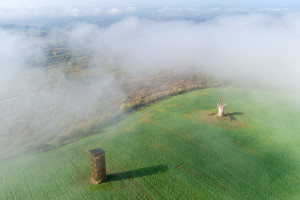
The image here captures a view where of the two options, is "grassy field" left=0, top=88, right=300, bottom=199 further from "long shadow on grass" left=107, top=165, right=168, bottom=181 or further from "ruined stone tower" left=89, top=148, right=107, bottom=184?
"ruined stone tower" left=89, top=148, right=107, bottom=184

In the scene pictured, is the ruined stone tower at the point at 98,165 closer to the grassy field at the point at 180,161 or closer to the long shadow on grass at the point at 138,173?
the grassy field at the point at 180,161

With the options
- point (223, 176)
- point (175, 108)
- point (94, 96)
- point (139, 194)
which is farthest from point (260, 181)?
point (94, 96)

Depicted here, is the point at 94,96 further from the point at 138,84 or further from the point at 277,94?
the point at 277,94

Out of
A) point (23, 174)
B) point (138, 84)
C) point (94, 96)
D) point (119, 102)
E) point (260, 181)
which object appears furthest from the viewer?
point (138, 84)

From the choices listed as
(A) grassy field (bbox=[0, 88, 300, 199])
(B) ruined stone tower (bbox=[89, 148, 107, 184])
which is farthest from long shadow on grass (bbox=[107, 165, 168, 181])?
(B) ruined stone tower (bbox=[89, 148, 107, 184])

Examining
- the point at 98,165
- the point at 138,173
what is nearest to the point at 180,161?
the point at 138,173

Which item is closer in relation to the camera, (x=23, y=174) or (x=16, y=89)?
(x=23, y=174)
